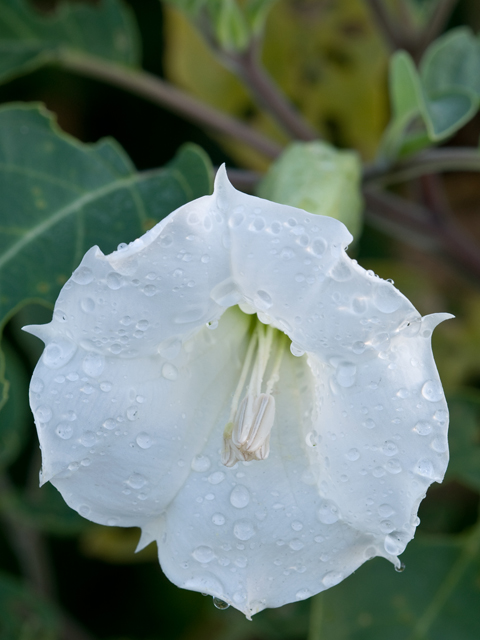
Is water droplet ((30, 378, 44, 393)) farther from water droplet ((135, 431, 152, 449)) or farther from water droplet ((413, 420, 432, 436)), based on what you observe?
water droplet ((413, 420, 432, 436))

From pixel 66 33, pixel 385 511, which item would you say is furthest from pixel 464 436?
pixel 66 33

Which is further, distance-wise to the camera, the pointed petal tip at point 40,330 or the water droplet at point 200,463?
the water droplet at point 200,463

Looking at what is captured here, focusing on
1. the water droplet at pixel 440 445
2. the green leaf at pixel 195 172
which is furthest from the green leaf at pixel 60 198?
the water droplet at pixel 440 445

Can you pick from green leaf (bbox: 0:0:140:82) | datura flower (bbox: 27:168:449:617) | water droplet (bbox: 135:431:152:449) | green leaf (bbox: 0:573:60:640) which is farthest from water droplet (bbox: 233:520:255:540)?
green leaf (bbox: 0:0:140:82)

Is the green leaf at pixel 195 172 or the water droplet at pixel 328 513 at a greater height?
the green leaf at pixel 195 172

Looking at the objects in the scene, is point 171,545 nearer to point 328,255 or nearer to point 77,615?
point 328,255

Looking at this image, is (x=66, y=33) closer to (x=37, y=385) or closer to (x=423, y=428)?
(x=37, y=385)

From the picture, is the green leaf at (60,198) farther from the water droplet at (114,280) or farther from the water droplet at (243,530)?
the water droplet at (243,530)
